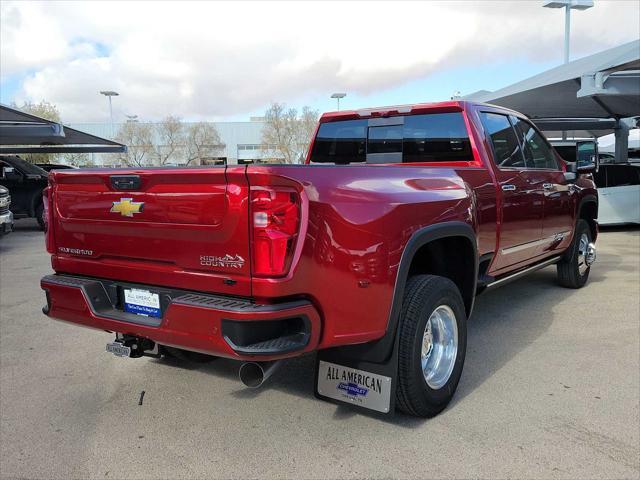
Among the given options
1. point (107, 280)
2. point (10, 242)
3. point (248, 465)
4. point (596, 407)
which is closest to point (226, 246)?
point (107, 280)

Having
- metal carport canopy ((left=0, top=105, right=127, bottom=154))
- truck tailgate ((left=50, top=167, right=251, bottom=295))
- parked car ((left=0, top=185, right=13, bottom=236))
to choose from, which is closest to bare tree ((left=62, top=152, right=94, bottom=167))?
metal carport canopy ((left=0, top=105, right=127, bottom=154))

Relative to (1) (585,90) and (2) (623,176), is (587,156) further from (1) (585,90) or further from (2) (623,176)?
(2) (623,176)

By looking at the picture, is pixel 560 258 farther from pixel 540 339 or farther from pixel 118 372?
pixel 118 372

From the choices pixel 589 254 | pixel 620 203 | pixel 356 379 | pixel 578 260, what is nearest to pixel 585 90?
pixel 620 203

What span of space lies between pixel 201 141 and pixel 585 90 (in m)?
35.9

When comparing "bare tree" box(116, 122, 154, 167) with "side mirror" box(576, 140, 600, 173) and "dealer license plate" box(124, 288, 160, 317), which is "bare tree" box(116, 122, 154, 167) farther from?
"dealer license plate" box(124, 288, 160, 317)

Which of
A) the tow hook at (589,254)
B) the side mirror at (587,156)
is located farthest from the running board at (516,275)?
the side mirror at (587,156)

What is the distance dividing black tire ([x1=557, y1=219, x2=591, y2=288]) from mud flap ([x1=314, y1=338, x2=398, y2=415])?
13.7 ft

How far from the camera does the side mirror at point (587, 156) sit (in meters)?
5.79

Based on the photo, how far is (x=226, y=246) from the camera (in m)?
2.54

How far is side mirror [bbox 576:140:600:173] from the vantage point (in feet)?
19.0

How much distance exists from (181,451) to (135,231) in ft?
4.05

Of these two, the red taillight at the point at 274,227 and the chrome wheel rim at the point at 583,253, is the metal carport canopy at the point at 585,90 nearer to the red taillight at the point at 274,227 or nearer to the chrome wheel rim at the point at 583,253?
the chrome wheel rim at the point at 583,253

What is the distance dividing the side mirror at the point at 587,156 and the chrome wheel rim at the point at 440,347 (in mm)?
3288
